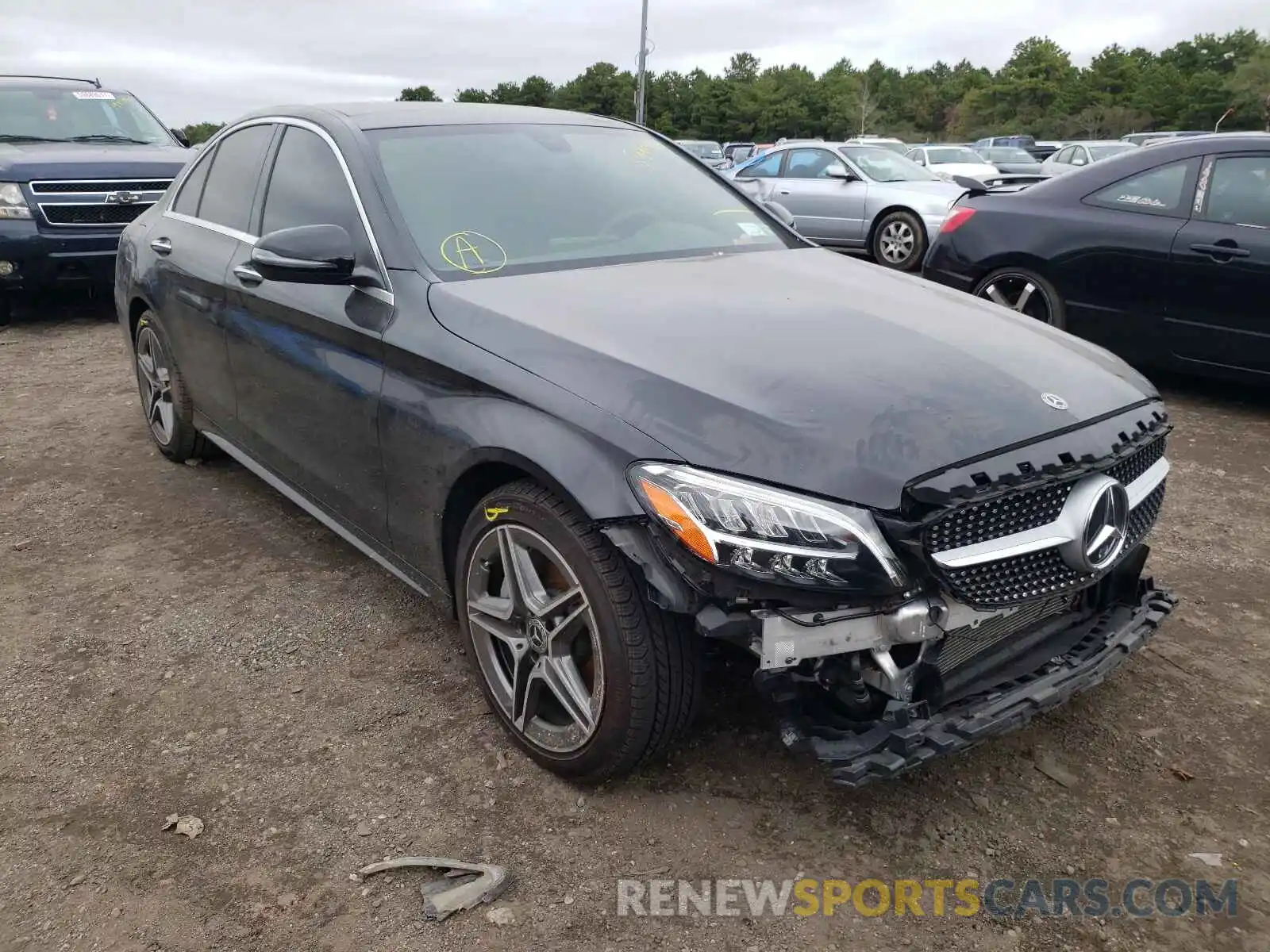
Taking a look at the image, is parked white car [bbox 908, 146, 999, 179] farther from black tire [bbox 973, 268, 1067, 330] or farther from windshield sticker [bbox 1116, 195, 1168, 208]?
windshield sticker [bbox 1116, 195, 1168, 208]

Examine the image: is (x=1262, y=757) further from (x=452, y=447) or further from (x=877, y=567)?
(x=452, y=447)

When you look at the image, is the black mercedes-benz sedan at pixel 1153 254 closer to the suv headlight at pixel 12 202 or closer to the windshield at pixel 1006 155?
the suv headlight at pixel 12 202

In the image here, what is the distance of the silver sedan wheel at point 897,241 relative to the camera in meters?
10.6

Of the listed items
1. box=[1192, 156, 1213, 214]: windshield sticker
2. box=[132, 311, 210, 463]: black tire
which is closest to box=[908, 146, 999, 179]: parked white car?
box=[1192, 156, 1213, 214]: windshield sticker

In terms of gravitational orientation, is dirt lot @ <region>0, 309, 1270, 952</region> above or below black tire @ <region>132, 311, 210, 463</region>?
below

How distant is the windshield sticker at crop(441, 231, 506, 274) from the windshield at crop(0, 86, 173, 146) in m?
7.49

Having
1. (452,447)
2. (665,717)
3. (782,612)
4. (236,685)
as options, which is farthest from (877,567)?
(236,685)

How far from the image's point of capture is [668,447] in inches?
83.4

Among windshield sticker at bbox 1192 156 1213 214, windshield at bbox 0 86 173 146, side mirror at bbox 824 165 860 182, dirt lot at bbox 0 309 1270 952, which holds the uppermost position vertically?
windshield at bbox 0 86 173 146

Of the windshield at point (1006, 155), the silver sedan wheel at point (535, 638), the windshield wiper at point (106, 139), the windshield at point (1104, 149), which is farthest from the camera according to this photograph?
the windshield at point (1006, 155)

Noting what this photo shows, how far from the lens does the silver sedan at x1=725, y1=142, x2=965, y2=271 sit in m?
10.6

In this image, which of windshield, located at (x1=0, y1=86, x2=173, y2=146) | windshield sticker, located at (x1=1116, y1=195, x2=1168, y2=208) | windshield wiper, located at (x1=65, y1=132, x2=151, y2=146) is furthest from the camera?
windshield wiper, located at (x1=65, y1=132, x2=151, y2=146)

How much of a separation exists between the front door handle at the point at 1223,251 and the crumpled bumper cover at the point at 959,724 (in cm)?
361

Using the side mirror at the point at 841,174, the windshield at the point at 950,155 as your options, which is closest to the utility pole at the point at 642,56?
the windshield at the point at 950,155
